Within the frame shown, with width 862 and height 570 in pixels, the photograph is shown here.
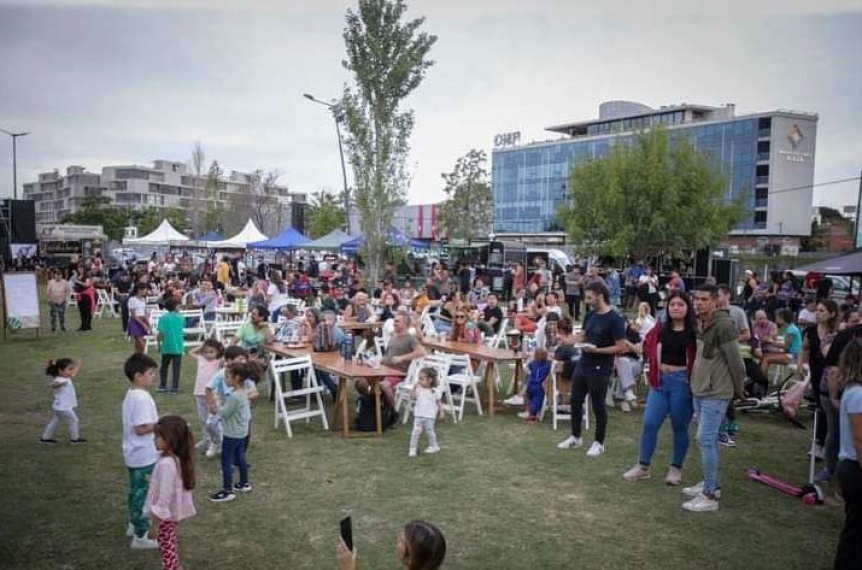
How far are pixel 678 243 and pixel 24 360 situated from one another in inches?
926

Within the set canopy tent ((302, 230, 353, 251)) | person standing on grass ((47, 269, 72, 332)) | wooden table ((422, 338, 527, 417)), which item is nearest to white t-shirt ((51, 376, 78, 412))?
wooden table ((422, 338, 527, 417))

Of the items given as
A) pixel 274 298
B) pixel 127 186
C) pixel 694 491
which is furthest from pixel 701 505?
pixel 127 186

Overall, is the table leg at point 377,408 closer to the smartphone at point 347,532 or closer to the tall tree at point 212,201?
the smartphone at point 347,532

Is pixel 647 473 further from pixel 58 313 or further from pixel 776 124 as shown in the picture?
pixel 776 124

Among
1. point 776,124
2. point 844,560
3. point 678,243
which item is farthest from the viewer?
point 776,124

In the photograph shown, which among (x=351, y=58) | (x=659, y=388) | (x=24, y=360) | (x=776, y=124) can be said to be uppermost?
(x=776, y=124)

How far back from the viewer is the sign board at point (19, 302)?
14.0 metres

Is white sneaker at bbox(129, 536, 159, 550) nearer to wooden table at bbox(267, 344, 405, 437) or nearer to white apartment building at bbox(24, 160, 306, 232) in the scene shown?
wooden table at bbox(267, 344, 405, 437)

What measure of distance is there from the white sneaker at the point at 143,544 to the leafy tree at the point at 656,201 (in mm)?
24543

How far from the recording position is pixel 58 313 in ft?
52.5

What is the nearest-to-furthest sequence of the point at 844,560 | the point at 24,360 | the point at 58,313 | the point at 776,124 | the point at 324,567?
the point at 844,560 → the point at 324,567 → the point at 24,360 → the point at 58,313 → the point at 776,124

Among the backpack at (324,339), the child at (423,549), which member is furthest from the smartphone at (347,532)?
the backpack at (324,339)

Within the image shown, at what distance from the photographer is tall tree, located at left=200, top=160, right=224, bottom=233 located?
4938cm

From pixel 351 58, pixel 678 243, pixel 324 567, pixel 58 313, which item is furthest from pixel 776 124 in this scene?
pixel 324 567
